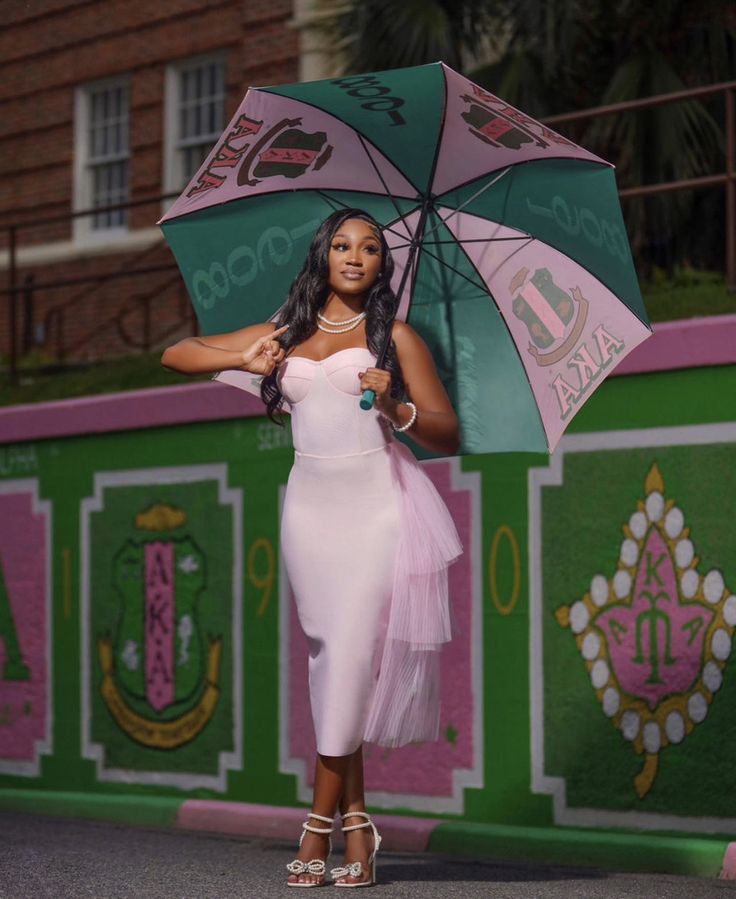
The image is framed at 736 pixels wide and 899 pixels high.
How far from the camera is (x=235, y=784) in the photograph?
333 inches

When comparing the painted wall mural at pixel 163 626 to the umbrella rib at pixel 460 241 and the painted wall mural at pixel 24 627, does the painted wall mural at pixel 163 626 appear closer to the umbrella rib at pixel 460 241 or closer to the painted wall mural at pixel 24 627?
the painted wall mural at pixel 24 627

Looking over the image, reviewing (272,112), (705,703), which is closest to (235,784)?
(705,703)

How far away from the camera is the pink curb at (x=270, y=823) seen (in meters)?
7.30

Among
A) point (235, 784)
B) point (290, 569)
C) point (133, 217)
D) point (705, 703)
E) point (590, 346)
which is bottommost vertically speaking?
point (235, 784)

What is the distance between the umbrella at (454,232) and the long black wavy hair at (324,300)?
10 cm

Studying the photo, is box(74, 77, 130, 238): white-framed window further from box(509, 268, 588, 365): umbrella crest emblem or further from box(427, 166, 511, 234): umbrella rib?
box(509, 268, 588, 365): umbrella crest emblem

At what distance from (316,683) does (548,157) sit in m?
1.78

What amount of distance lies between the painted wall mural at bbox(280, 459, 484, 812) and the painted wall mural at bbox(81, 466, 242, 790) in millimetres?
1033

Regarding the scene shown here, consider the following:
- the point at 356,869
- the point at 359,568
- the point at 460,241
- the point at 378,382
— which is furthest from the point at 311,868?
the point at 460,241

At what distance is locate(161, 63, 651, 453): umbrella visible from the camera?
563cm

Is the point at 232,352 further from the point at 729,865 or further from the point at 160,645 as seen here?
the point at 160,645

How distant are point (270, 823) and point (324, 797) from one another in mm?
2402

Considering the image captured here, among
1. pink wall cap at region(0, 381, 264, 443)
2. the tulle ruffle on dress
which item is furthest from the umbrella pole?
pink wall cap at region(0, 381, 264, 443)

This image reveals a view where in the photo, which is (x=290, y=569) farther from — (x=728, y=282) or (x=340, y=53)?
(x=340, y=53)
